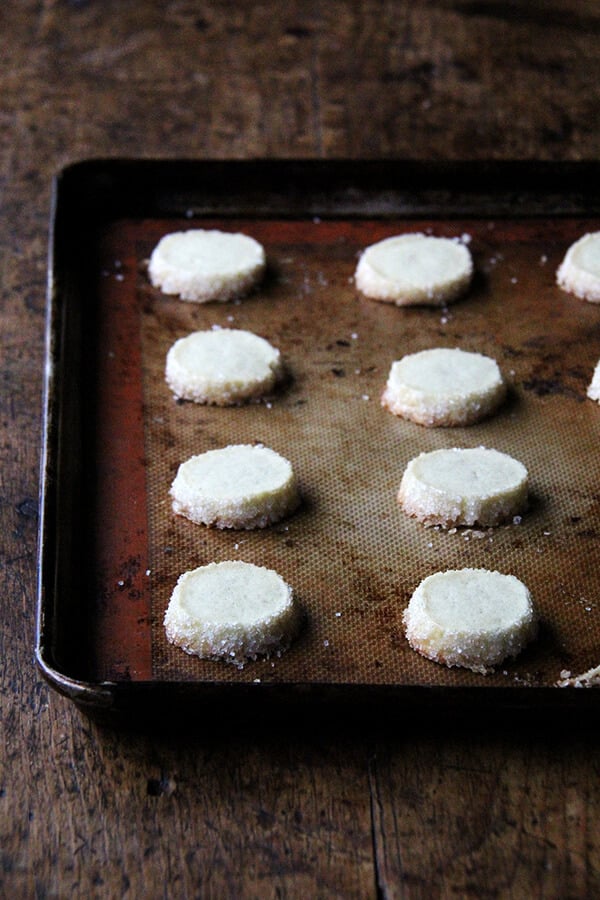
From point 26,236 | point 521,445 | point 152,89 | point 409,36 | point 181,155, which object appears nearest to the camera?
point 521,445

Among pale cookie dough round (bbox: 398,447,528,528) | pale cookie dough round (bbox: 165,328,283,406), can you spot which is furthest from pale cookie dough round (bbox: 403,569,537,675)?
pale cookie dough round (bbox: 165,328,283,406)

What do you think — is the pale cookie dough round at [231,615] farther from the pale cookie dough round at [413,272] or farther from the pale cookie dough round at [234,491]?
the pale cookie dough round at [413,272]

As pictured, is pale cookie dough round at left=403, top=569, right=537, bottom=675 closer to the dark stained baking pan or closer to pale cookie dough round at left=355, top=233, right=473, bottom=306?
the dark stained baking pan

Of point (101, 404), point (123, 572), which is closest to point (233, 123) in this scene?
point (101, 404)

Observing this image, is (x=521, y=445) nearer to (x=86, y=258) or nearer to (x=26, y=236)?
(x=86, y=258)

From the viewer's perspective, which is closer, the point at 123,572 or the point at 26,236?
the point at 123,572

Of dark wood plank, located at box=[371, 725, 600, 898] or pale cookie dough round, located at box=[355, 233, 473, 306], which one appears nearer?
dark wood plank, located at box=[371, 725, 600, 898]

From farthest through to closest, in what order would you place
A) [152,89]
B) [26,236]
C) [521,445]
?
[152,89] → [26,236] → [521,445]
